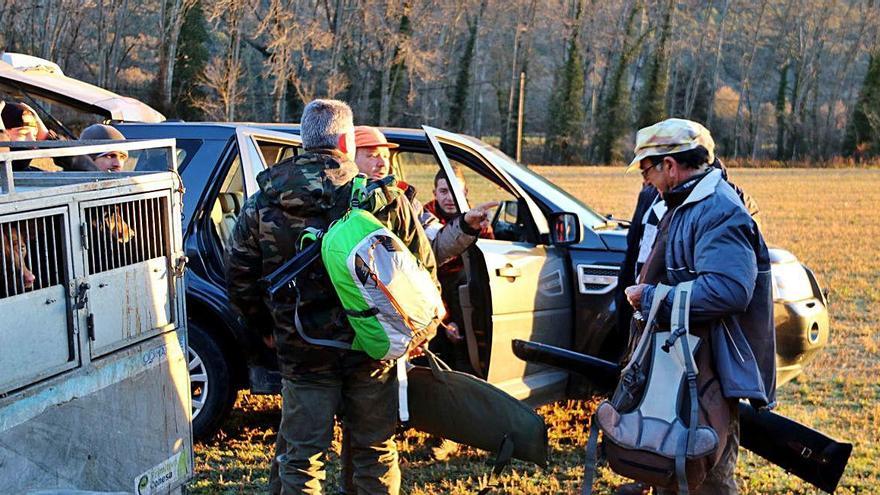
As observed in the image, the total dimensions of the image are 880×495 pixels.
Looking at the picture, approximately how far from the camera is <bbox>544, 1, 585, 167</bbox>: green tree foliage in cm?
6080

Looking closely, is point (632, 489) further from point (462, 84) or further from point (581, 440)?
point (462, 84)

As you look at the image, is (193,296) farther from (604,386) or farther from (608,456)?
(608,456)

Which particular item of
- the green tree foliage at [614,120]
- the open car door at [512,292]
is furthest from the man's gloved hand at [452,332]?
the green tree foliage at [614,120]

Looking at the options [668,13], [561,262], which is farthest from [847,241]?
[668,13]

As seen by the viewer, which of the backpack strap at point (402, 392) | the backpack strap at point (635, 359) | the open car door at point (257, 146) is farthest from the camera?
the open car door at point (257, 146)

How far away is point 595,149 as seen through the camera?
61781 millimetres

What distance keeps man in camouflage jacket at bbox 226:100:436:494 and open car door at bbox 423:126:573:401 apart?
1192 mm

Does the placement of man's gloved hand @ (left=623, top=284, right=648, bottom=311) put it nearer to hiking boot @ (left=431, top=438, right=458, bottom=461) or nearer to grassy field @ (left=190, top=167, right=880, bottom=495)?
grassy field @ (left=190, top=167, right=880, bottom=495)

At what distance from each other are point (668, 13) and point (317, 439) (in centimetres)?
6670

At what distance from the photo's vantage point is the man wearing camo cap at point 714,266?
3375 millimetres

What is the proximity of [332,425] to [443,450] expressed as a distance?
154 centimetres

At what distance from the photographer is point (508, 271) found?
5215 mm

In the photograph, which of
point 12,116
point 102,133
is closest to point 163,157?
point 102,133

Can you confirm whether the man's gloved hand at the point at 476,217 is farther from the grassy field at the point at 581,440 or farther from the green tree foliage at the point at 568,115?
the green tree foliage at the point at 568,115
